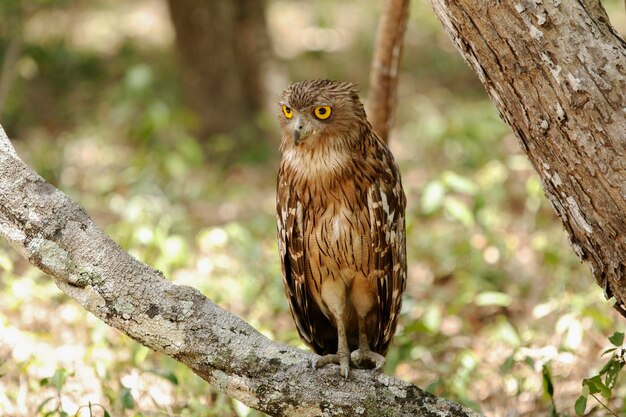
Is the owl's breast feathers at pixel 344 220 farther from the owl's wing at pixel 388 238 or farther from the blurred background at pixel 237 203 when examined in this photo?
the blurred background at pixel 237 203

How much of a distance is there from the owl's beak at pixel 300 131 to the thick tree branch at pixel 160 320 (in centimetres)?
88

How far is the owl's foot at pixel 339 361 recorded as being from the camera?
3017 millimetres

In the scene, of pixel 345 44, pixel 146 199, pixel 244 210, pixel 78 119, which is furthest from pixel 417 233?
pixel 345 44

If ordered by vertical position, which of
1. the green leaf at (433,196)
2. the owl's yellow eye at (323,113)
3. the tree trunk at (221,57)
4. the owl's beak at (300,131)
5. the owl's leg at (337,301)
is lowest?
the owl's leg at (337,301)

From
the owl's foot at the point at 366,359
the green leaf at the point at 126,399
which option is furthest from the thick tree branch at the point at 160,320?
the green leaf at the point at 126,399

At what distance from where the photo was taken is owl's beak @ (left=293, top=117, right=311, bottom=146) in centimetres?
335

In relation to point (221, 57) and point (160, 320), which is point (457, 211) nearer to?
point (160, 320)

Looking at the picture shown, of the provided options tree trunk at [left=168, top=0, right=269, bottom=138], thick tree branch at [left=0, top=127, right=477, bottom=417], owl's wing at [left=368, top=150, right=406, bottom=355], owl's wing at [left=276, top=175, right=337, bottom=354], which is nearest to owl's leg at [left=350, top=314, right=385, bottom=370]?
owl's wing at [left=368, top=150, right=406, bottom=355]

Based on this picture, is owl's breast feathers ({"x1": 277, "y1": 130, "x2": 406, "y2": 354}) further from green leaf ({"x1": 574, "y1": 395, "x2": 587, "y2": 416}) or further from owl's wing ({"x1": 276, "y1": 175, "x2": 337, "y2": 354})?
green leaf ({"x1": 574, "y1": 395, "x2": 587, "y2": 416})

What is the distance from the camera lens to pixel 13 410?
157 inches

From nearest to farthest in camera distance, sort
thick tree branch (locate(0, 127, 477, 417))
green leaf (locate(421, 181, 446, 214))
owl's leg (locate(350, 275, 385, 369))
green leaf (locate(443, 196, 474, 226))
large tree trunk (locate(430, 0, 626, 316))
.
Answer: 1. large tree trunk (locate(430, 0, 626, 316))
2. thick tree branch (locate(0, 127, 477, 417))
3. owl's leg (locate(350, 275, 385, 369))
4. green leaf (locate(421, 181, 446, 214))
5. green leaf (locate(443, 196, 474, 226))

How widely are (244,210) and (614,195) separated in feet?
17.2

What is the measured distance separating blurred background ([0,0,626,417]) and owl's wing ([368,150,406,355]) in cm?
49

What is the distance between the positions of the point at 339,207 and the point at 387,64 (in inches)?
58.5
